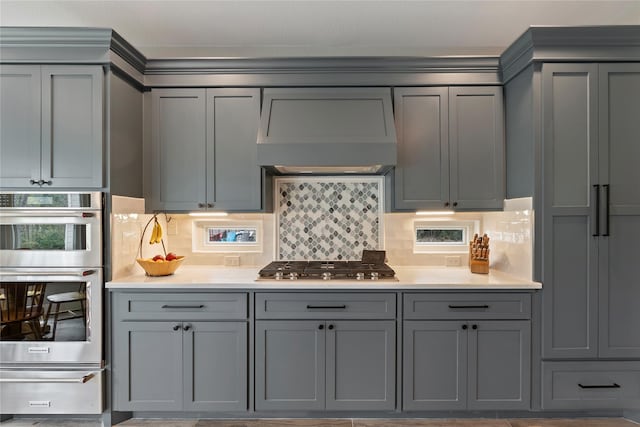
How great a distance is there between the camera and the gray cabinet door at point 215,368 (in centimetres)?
235

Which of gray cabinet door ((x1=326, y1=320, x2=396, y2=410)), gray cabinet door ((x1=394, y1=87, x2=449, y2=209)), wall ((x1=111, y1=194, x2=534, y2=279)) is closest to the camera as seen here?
gray cabinet door ((x1=326, y1=320, x2=396, y2=410))

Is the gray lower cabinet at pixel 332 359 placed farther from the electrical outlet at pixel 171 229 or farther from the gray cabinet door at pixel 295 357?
the electrical outlet at pixel 171 229

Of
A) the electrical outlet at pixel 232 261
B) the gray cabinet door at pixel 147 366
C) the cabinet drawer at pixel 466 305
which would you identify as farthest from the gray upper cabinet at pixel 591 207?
the gray cabinet door at pixel 147 366

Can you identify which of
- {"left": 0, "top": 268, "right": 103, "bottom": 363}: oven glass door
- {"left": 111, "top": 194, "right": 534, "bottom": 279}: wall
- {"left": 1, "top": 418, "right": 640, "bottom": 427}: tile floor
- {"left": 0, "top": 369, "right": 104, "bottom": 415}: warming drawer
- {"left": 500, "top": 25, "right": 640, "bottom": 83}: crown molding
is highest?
{"left": 500, "top": 25, "right": 640, "bottom": 83}: crown molding

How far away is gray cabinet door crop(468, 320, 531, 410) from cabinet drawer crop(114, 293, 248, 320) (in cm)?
152

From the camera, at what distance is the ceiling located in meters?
2.56

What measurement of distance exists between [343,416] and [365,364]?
0.41 metres

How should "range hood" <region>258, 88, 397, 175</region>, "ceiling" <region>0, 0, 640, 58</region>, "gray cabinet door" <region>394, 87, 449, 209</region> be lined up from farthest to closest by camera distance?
"gray cabinet door" <region>394, 87, 449, 209</region> < "ceiling" <region>0, 0, 640, 58</region> < "range hood" <region>258, 88, 397, 175</region>

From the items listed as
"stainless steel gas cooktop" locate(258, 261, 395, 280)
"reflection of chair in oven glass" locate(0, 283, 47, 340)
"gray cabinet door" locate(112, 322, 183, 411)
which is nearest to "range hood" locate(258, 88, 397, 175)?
"stainless steel gas cooktop" locate(258, 261, 395, 280)

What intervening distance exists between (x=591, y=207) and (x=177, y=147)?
2.84 meters

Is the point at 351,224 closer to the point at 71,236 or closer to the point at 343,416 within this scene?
the point at 343,416

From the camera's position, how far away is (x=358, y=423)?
238cm

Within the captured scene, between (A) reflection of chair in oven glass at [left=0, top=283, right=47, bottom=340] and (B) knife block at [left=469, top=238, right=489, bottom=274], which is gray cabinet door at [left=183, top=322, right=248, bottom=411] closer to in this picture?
(A) reflection of chair in oven glass at [left=0, top=283, right=47, bottom=340]

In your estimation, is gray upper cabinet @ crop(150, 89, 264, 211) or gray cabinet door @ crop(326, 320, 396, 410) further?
→ gray upper cabinet @ crop(150, 89, 264, 211)
